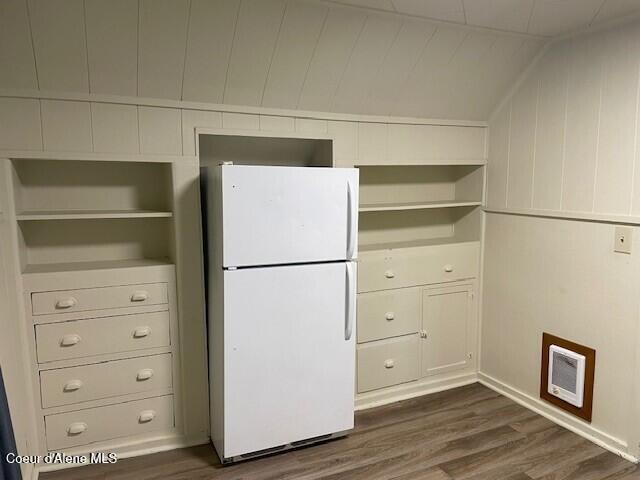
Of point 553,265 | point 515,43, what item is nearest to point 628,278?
point 553,265

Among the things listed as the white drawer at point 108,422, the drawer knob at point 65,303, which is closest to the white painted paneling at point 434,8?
the drawer knob at point 65,303

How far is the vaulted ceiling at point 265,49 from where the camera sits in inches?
78.9

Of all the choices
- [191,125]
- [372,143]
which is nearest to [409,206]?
[372,143]

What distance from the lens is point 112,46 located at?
82.4 inches

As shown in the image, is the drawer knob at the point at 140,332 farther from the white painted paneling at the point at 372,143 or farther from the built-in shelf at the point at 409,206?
the white painted paneling at the point at 372,143

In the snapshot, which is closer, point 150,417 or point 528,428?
point 150,417

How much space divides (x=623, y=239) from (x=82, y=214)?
264 centimetres

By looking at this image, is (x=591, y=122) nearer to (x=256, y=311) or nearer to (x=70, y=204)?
(x=256, y=311)

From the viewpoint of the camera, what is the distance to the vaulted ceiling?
78.9 inches

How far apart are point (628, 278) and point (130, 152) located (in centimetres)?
251

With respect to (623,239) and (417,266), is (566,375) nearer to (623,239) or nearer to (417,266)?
(623,239)

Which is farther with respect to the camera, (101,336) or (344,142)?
(344,142)

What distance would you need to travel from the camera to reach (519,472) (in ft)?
7.66

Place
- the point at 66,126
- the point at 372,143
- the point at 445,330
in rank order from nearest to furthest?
the point at 66,126
the point at 372,143
the point at 445,330
